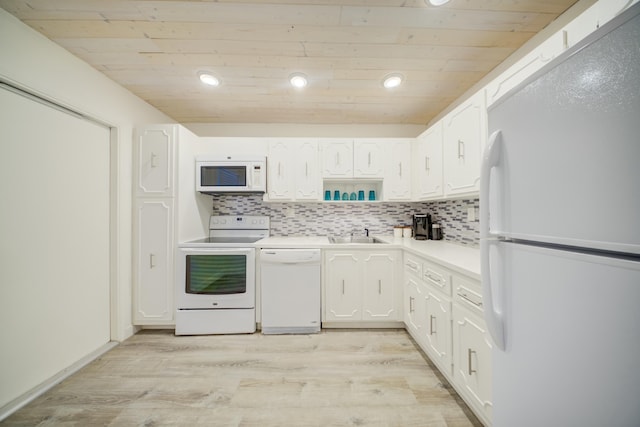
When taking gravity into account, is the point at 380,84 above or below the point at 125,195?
above

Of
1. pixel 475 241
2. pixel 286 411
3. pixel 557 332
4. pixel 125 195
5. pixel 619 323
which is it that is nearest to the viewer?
pixel 619 323

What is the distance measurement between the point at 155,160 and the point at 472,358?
2.97 metres

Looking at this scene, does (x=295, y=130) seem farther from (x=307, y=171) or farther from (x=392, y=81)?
(x=392, y=81)

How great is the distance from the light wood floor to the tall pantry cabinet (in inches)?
12.8

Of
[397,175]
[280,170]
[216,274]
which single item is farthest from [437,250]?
[216,274]

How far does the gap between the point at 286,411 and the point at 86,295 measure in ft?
6.02

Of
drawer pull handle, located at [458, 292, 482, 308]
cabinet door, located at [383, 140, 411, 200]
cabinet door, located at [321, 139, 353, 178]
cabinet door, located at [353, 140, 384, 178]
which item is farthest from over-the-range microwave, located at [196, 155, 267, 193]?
drawer pull handle, located at [458, 292, 482, 308]

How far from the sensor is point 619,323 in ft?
1.57

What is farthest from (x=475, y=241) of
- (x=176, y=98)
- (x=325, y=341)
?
(x=176, y=98)

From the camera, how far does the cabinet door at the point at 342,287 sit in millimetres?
2508

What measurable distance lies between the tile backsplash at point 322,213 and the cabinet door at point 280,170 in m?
0.32

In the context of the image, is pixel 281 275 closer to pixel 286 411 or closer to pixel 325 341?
pixel 325 341

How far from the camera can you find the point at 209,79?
7.09 feet

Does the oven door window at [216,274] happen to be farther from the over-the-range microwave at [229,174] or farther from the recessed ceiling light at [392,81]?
the recessed ceiling light at [392,81]
